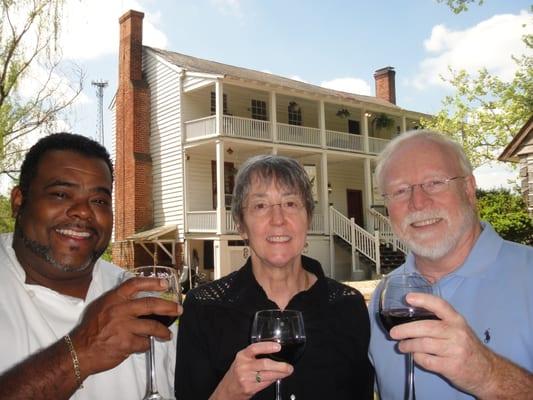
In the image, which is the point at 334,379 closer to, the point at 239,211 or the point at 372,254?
the point at 239,211

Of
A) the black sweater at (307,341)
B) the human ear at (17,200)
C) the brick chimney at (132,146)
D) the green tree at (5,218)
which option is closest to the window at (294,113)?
the brick chimney at (132,146)

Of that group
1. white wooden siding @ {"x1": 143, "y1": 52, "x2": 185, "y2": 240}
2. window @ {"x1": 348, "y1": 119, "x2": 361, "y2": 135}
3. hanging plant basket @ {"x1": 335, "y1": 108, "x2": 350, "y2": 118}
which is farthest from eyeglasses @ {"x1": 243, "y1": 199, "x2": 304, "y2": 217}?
window @ {"x1": 348, "y1": 119, "x2": 361, "y2": 135}

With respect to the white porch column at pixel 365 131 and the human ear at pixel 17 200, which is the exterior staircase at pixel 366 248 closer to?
the white porch column at pixel 365 131

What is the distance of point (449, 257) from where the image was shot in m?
2.75

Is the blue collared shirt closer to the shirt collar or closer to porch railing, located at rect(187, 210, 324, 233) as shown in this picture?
the shirt collar

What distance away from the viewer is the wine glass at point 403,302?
1.92m

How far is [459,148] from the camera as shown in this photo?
2.99m

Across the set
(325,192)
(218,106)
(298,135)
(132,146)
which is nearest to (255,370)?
(218,106)

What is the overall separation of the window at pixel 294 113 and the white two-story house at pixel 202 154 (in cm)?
5

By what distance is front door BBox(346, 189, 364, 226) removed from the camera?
76.5 ft

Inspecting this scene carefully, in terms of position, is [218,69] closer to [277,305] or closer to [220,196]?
[220,196]

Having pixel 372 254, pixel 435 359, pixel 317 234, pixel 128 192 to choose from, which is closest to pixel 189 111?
pixel 128 192

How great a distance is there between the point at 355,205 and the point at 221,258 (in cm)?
902

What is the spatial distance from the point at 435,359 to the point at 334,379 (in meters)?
0.97
